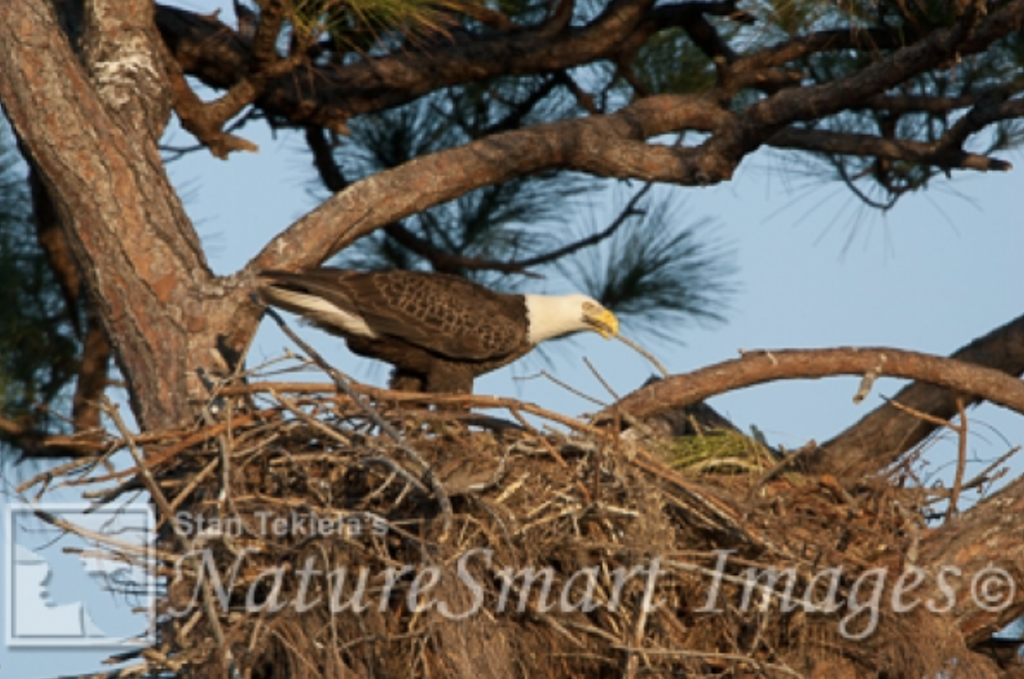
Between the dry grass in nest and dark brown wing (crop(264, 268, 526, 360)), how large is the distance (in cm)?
69

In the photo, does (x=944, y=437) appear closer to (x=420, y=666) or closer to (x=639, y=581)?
(x=639, y=581)

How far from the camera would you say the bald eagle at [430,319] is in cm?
570

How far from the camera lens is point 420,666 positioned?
473cm

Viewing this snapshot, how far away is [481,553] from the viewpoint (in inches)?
185

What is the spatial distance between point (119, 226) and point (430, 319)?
1171mm

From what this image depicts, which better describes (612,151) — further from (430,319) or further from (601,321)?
(430,319)

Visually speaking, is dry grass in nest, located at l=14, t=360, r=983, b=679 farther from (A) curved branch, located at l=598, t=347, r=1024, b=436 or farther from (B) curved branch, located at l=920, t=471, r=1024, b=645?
(A) curved branch, located at l=598, t=347, r=1024, b=436

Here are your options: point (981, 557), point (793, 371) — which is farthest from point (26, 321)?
point (981, 557)

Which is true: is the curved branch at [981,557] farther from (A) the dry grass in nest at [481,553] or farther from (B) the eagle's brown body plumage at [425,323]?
(B) the eagle's brown body plumage at [425,323]

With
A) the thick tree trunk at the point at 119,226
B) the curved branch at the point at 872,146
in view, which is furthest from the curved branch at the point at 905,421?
the thick tree trunk at the point at 119,226

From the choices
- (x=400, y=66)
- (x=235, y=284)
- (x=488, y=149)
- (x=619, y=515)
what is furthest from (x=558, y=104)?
(x=619, y=515)

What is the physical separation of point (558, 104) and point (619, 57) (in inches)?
18.6

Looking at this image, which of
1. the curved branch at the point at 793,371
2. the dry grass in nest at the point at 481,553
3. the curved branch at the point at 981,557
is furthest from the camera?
the curved branch at the point at 793,371

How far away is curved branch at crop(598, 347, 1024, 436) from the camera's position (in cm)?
539
